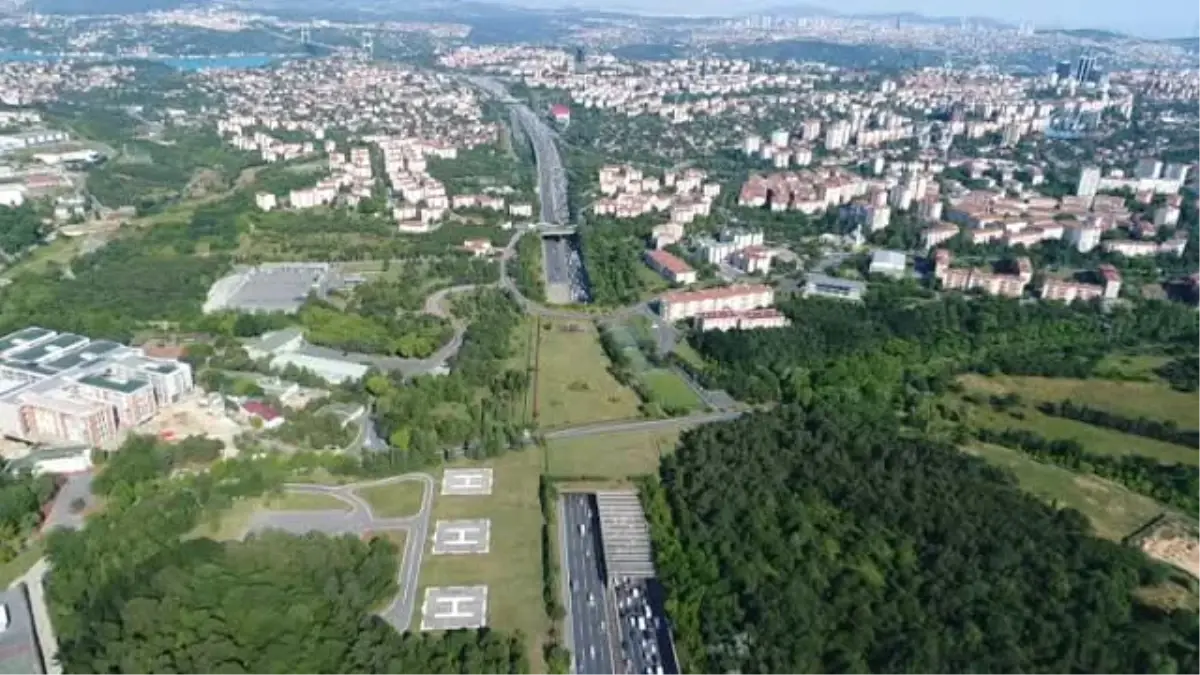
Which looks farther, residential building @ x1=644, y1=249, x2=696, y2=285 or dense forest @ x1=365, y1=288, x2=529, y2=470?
residential building @ x1=644, y1=249, x2=696, y2=285

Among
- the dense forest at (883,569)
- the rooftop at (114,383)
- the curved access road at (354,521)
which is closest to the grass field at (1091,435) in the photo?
the dense forest at (883,569)

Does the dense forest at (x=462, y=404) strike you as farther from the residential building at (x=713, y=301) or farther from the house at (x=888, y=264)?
the house at (x=888, y=264)

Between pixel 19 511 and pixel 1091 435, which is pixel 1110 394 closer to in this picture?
pixel 1091 435

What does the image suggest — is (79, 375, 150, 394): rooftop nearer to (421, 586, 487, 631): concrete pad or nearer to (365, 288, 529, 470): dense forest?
(365, 288, 529, 470): dense forest

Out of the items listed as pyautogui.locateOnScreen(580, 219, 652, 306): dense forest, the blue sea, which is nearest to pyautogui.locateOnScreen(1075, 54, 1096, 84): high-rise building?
pyautogui.locateOnScreen(580, 219, 652, 306): dense forest

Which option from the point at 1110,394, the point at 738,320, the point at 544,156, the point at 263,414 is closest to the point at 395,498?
the point at 263,414

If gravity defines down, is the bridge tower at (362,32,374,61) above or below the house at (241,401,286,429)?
above

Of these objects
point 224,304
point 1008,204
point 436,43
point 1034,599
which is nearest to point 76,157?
point 224,304

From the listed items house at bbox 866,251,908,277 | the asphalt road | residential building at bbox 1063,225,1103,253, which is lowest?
the asphalt road
